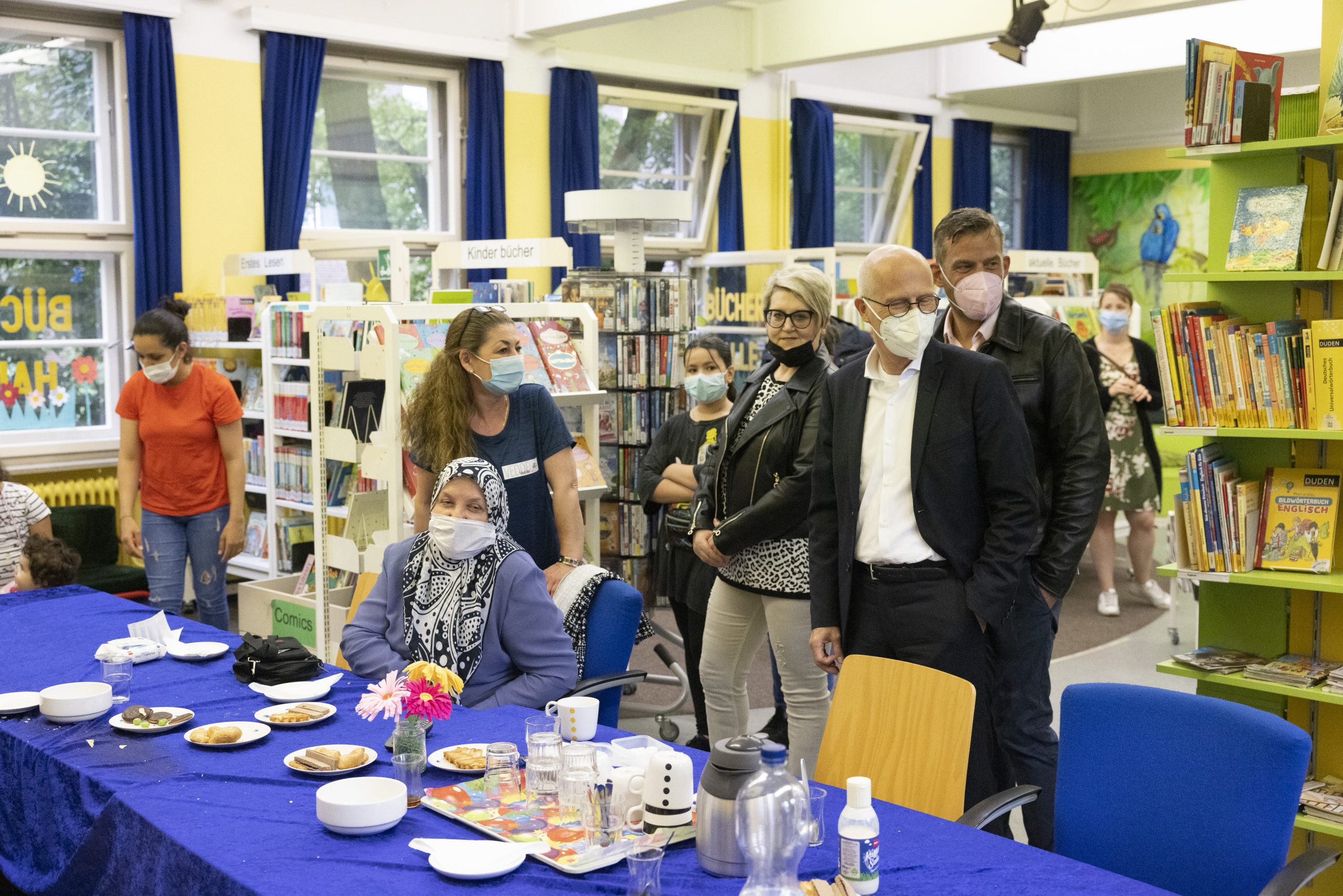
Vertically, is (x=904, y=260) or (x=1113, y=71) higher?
(x=1113, y=71)

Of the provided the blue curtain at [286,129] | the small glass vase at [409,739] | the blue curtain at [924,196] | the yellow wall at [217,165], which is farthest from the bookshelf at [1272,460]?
the blue curtain at [924,196]

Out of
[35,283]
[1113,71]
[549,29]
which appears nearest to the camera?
[35,283]

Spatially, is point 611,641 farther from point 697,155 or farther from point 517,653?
point 697,155

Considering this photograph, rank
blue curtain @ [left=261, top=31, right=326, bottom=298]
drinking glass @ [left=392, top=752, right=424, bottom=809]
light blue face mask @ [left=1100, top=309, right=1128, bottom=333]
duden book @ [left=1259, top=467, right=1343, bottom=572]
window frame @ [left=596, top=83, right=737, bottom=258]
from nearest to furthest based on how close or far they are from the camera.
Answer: drinking glass @ [left=392, top=752, right=424, bottom=809], duden book @ [left=1259, top=467, right=1343, bottom=572], light blue face mask @ [left=1100, top=309, right=1128, bottom=333], blue curtain @ [left=261, top=31, right=326, bottom=298], window frame @ [left=596, top=83, right=737, bottom=258]

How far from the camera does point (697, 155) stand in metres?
10.4

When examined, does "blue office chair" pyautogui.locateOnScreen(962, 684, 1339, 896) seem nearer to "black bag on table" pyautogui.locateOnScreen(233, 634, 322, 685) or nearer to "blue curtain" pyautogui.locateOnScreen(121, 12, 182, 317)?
"black bag on table" pyautogui.locateOnScreen(233, 634, 322, 685)

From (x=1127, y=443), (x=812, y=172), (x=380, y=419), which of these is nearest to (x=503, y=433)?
(x=380, y=419)

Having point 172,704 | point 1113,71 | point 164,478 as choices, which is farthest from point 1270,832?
point 1113,71

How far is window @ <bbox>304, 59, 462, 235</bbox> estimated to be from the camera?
27.2 ft

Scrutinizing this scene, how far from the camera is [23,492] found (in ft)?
15.0

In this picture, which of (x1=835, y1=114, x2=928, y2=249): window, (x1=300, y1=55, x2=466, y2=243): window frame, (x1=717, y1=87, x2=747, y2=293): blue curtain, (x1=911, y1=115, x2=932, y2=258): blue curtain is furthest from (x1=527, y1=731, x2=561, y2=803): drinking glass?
(x1=911, y1=115, x2=932, y2=258): blue curtain

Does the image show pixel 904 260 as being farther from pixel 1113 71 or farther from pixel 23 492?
pixel 1113 71

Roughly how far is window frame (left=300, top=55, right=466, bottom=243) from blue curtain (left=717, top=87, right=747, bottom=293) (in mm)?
2445

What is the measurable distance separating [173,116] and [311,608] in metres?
3.64
